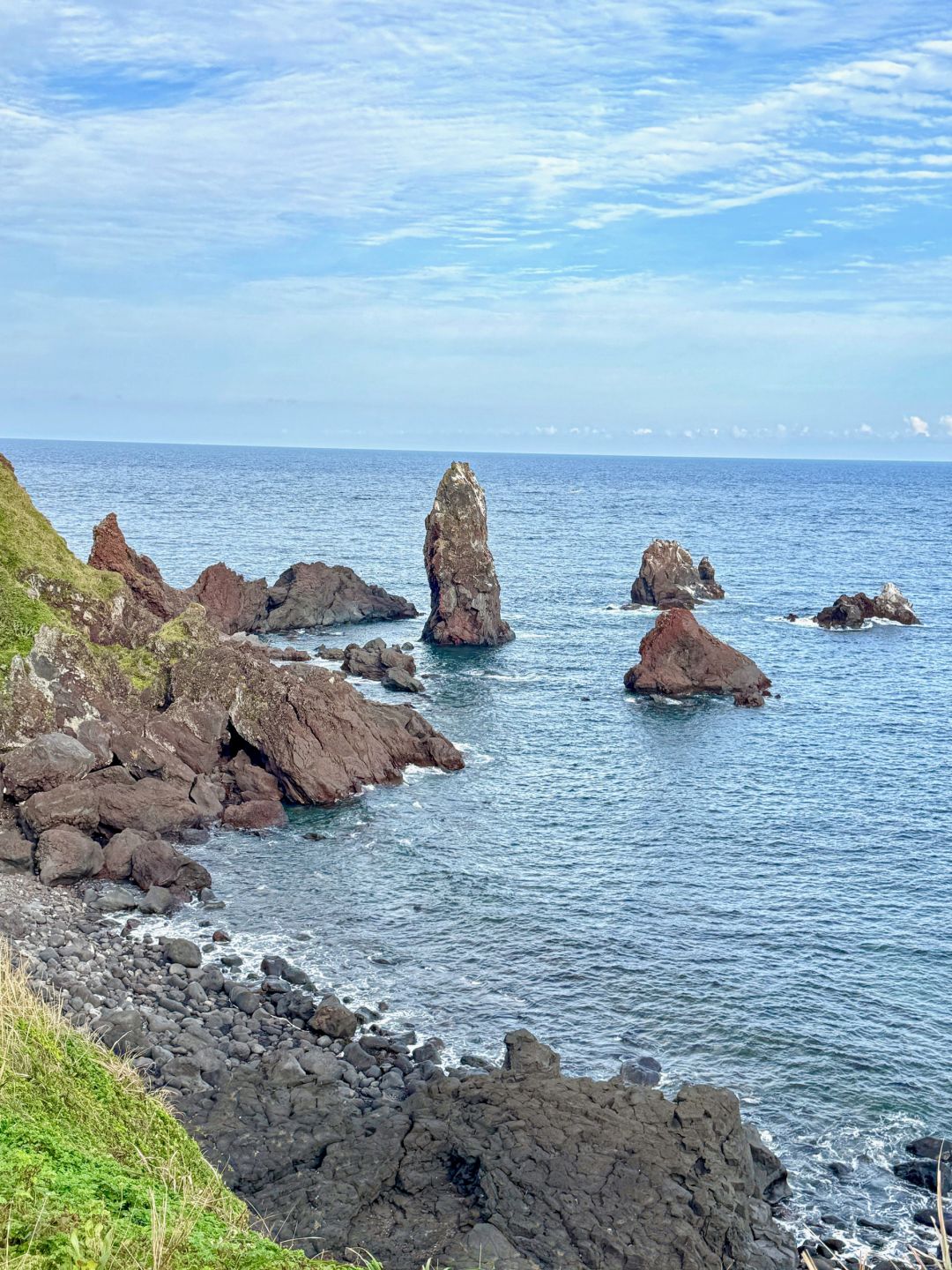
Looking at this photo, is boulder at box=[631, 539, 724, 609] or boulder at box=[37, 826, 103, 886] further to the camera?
boulder at box=[631, 539, 724, 609]

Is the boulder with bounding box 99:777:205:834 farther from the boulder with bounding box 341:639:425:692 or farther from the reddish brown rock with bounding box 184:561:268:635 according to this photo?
the reddish brown rock with bounding box 184:561:268:635

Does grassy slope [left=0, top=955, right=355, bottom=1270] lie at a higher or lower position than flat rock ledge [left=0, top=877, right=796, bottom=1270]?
higher

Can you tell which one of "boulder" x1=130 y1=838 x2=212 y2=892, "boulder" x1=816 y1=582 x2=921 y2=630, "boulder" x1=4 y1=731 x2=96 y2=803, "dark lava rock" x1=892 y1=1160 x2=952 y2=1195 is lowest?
"dark lava rock" x1=892 y1=1160 x2=952 y2=1195

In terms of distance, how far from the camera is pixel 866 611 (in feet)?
306

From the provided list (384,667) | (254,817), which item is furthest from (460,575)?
(254,817)

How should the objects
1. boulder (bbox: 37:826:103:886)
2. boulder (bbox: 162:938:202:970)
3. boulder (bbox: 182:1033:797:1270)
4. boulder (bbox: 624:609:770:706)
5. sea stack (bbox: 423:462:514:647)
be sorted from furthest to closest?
sea stack (bbox: 423:462:514:647), boulder (bbox: 624:609:770:706), boulder (bbox: 37:826:103:886), boulder (bbox: 162:938:202:970), boulder (bbox: 182:1033:797:1270)

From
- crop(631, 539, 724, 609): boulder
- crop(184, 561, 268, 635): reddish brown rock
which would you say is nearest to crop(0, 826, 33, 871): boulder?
crop(184, 561, 268, 635): reddish brown rock

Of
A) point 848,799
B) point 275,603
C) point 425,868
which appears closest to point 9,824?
point 425,868

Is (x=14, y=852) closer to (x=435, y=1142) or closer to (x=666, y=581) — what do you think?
(x=435, y=1142)

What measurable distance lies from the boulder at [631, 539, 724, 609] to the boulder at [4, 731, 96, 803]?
213 feet

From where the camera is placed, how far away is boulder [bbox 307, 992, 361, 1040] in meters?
29.2

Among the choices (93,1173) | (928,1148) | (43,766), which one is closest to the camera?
(93,1173)

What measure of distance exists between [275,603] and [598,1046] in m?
64.4

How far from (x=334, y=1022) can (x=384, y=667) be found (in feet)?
141
